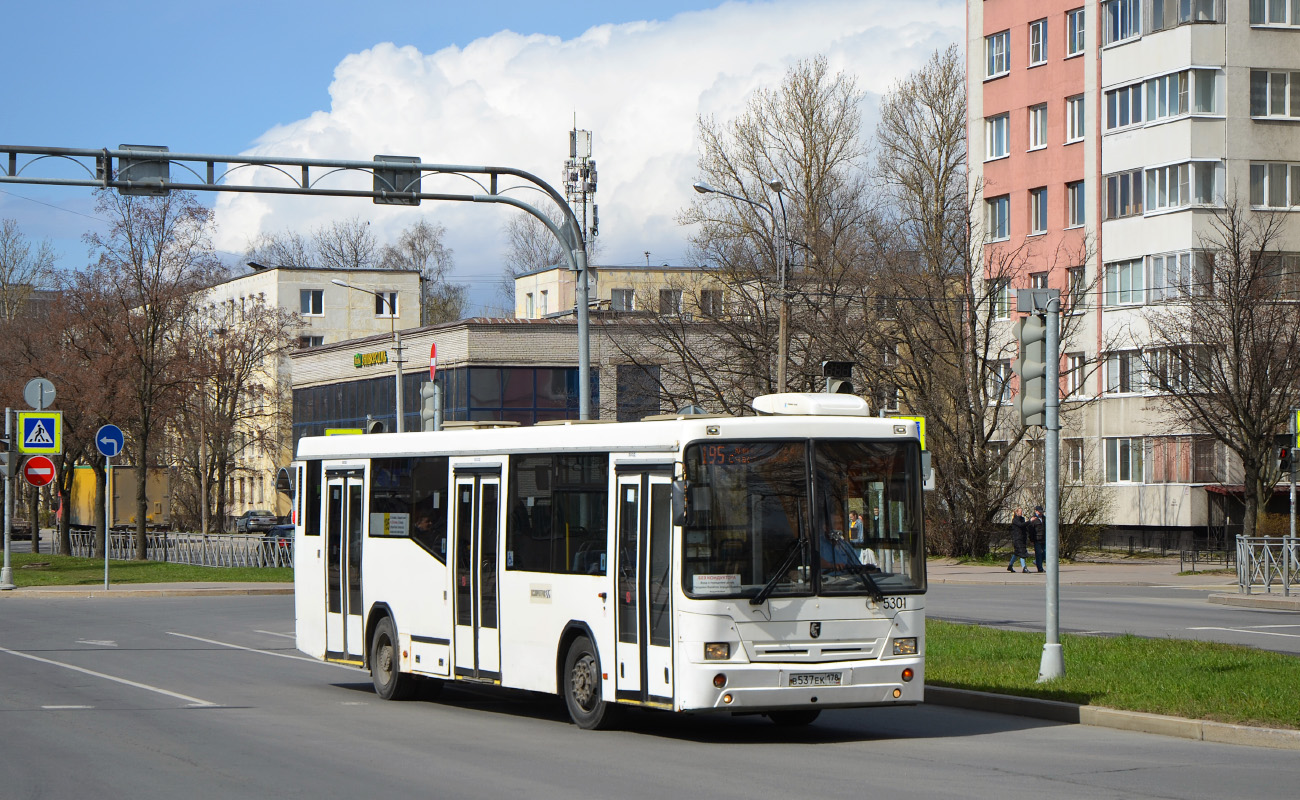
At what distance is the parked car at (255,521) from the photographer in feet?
240

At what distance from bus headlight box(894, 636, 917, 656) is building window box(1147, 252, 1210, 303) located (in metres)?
41.8

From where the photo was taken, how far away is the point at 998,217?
210ft

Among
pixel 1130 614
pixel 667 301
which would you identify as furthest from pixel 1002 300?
pixel 1130 614

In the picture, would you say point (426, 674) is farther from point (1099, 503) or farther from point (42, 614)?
point (1099, 503)

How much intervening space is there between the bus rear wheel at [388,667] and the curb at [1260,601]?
59.6 ft

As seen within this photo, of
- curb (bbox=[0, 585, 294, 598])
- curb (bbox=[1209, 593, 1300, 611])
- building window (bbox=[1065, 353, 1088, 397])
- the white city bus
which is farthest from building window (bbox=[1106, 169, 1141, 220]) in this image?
the white city bus

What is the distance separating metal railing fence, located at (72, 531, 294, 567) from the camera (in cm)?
4422

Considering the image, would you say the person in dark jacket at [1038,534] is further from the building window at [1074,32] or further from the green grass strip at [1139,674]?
the building window at [1074,32]

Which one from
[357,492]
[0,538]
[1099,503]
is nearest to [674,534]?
[357,492]

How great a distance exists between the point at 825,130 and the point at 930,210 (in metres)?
→ 6.20

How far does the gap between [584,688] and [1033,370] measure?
5782 mm

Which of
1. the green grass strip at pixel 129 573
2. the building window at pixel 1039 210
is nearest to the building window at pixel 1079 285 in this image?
the building window at pixel 1039 210

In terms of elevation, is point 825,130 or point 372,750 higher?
point 825,130

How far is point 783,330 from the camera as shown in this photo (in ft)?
123
